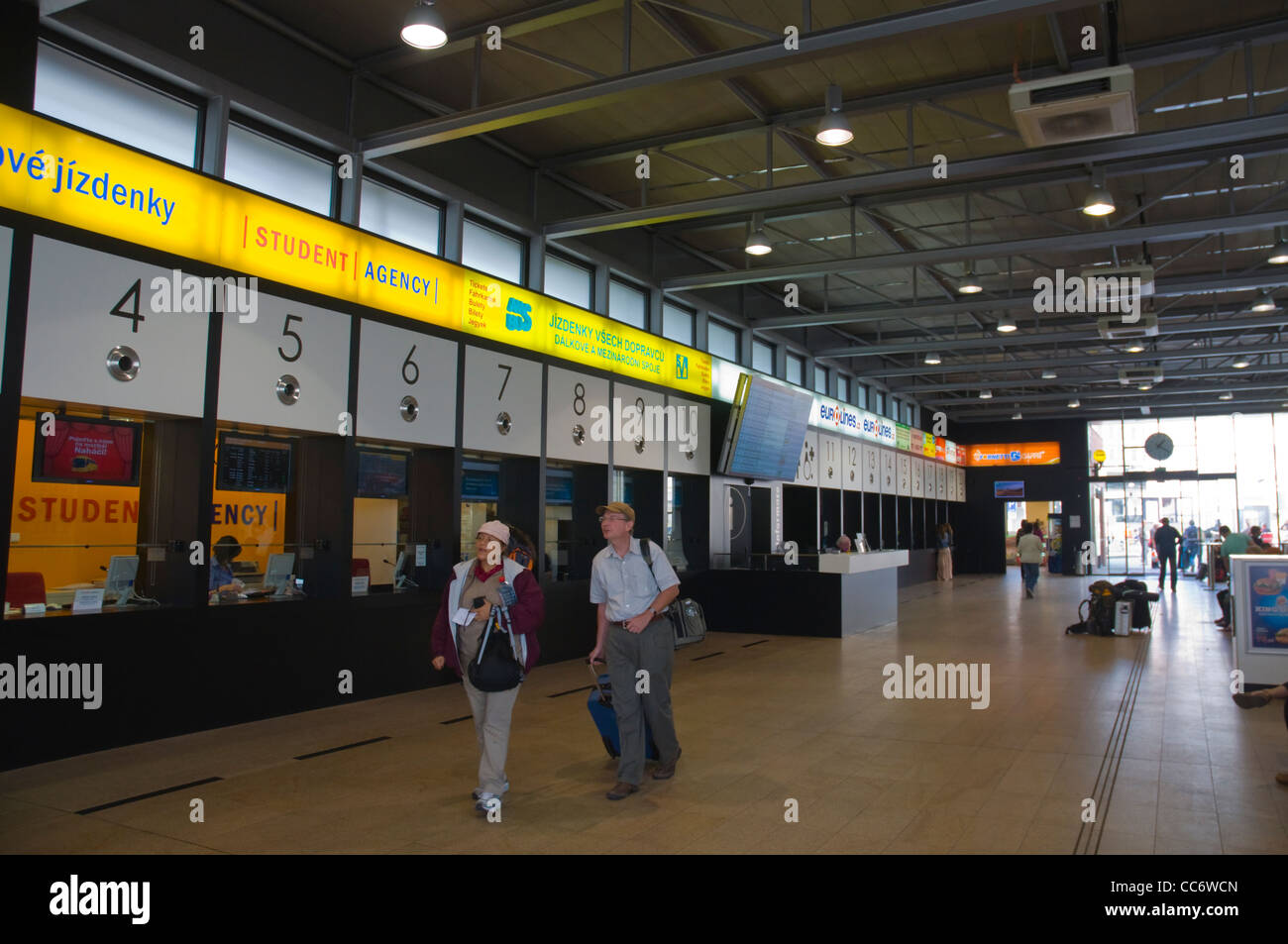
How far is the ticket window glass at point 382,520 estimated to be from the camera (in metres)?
7.22

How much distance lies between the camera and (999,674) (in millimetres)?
8070

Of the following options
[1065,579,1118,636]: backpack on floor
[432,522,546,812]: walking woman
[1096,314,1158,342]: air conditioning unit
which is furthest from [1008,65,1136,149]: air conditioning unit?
[1065,579,1118,636]: backpack on floor

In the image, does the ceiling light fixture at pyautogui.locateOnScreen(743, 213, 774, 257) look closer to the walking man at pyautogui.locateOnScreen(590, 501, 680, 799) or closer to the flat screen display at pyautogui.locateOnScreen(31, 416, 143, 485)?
the walking man at pyautogui.locateOnScreen(590, 501, 680, 799)

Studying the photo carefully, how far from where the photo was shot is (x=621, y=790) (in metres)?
4.30

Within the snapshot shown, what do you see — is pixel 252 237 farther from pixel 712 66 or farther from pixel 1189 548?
pixel 1189 548

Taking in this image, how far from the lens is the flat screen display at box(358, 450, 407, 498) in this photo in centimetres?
727

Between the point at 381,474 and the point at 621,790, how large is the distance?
4.13 m

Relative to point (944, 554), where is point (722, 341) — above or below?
above

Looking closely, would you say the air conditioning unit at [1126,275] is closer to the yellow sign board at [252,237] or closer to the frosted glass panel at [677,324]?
the frosted glass panel at [677,324]

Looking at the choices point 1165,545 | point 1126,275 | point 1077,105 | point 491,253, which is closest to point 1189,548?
point 1165,545

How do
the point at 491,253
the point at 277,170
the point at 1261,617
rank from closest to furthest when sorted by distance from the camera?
the point at 277,170, the point at 1261,617, the point at 491,253

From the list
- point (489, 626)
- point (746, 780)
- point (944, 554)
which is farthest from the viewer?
point (944, 554)

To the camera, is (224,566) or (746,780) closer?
(746,780)

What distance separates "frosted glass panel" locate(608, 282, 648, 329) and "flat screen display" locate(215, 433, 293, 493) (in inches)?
190
